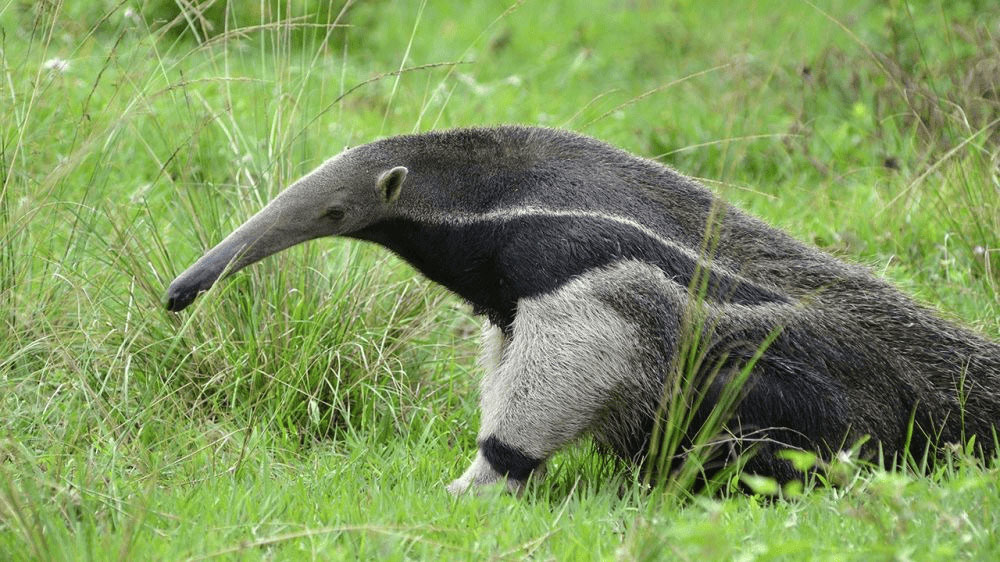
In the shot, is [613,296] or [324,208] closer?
[613,296]

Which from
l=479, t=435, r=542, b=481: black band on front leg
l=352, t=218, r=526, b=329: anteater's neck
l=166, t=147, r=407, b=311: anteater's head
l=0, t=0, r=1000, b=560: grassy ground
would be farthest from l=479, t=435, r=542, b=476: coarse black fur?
l=166, t=147, r=407, b=311: anteater's head

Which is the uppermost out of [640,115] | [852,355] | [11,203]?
[11,203]

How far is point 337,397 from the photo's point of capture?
545 centimetres

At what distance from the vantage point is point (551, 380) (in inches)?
180

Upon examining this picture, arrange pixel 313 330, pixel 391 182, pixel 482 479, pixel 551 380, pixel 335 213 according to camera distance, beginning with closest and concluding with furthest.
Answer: pixel 551 380, pixel 482 479, pixel 391 182, pixel 335 213, pixel 313 330

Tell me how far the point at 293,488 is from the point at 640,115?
6.60m

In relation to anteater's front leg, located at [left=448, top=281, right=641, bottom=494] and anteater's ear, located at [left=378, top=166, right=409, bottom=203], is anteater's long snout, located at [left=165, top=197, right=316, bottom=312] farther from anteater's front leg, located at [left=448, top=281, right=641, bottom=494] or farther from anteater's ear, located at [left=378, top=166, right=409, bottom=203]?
anteater's front leg, located at [left=448, top=281, right=641, bottom=494]

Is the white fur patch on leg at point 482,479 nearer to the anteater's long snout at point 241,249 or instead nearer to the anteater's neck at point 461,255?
the anteater's neck at point 461,255

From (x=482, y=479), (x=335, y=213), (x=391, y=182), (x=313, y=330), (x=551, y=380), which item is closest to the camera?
(x=551, y=380)

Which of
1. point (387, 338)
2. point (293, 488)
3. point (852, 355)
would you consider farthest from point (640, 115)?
point (293, 488)

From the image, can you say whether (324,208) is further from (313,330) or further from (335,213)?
(313,330)

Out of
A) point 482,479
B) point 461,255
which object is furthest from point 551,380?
point 461,255

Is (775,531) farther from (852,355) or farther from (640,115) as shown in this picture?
(640,115)

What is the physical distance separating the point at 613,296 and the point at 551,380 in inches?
15.0
